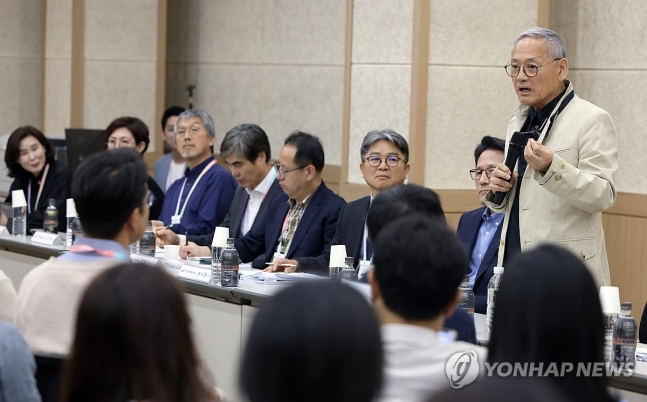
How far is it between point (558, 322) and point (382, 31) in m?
4.74

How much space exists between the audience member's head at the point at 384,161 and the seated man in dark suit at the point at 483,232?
1.15 feet

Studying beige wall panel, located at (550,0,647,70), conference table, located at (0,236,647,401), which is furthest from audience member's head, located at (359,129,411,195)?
beige wall panel, located at (550,0,647,70)

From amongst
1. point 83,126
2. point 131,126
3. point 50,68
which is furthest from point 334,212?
point 50,68

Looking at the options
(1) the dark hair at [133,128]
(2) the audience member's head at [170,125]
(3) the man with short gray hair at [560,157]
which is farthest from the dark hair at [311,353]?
(2) the audience member's head at [170,125]

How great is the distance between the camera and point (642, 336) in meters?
3.66

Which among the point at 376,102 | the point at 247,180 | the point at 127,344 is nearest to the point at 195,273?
the point at 247,180

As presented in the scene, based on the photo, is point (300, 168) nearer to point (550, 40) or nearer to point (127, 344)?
point (550, 40)

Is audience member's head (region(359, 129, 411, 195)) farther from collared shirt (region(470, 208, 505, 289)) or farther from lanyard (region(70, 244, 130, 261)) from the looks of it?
lanyard (region(70, 244, 130, 261))

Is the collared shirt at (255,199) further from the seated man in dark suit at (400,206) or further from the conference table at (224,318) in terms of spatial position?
the seated man in dark suit at (400,206)

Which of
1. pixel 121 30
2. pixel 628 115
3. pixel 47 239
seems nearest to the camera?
pixel 47 239

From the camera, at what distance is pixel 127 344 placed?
1.50m

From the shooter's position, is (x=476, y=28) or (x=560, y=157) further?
(x=476, y=28)

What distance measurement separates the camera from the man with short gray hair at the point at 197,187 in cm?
593

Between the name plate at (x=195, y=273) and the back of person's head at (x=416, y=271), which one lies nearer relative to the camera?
the back of person's head at (x=416, y=271)
